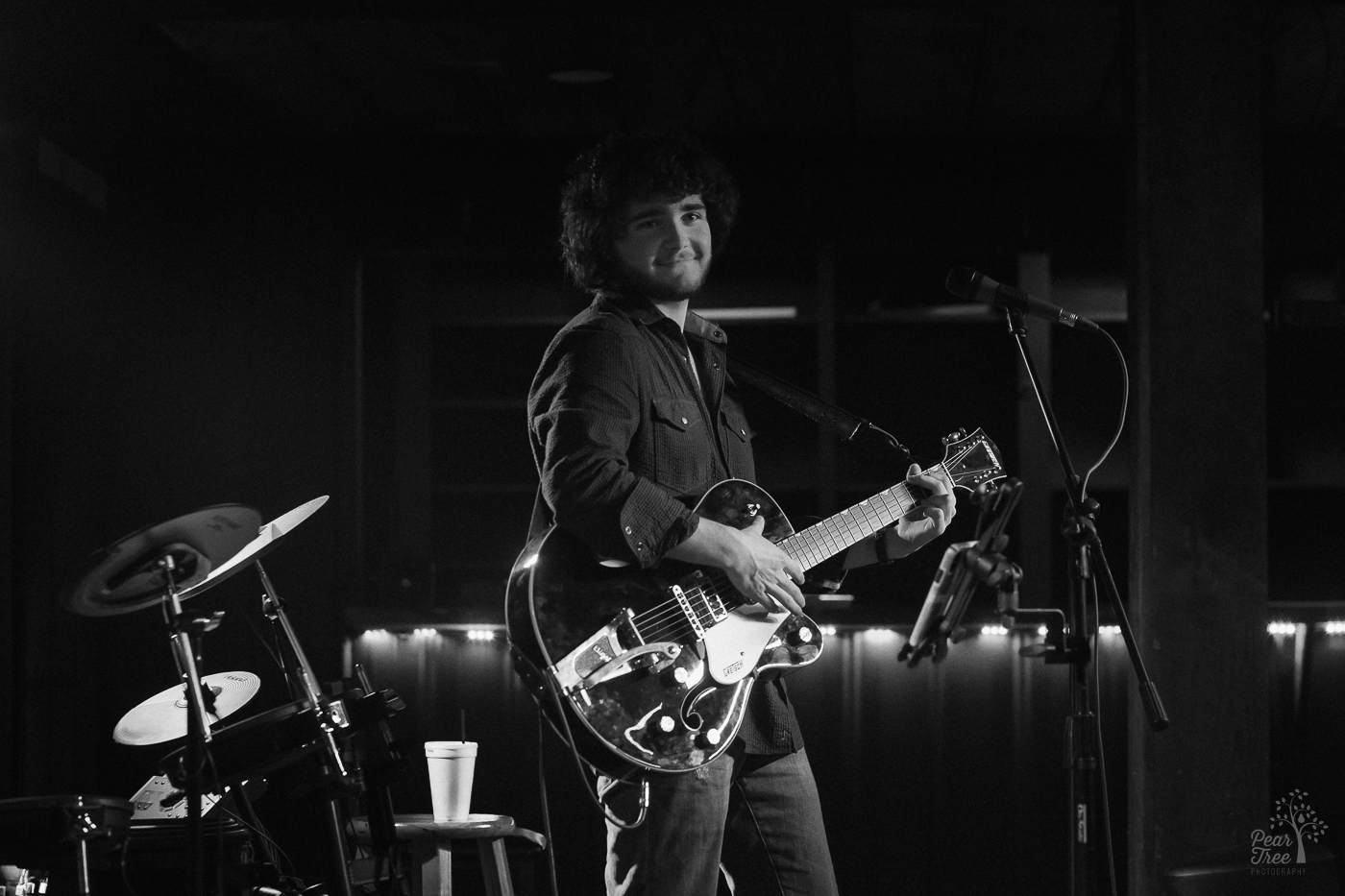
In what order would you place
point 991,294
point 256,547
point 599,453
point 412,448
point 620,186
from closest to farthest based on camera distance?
point 599,453 < point 991,294 < point 620,186 < point 256,547 < point 412,448

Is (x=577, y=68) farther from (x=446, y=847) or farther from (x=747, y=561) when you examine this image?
(x=747, y=561)

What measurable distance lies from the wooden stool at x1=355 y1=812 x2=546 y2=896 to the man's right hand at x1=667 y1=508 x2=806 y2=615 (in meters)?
1.09

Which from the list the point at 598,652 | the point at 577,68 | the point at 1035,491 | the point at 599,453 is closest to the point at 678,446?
the point at 599,453

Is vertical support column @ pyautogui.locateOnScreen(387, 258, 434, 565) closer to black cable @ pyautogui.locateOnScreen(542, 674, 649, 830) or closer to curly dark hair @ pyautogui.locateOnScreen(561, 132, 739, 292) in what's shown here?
curly dark hair @ pyautogui.locateOnScreen(561, 132, 739, 292)

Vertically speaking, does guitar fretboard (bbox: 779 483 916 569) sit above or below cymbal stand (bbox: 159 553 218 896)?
above

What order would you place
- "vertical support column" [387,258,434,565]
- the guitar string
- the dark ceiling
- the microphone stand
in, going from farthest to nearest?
1. "vertical support column" [387,258,434,565]
2. the dark ceiling
3. the guitar string
4. the microphone stand

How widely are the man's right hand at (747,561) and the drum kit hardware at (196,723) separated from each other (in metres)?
1.00

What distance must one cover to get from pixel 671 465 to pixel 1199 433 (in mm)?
1624

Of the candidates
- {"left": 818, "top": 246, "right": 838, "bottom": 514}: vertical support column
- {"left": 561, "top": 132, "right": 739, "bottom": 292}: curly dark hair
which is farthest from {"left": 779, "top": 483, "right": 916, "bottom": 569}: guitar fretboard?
{"left": 818, "top": 246, "right": 838, "bottom": 514}: vertical support column

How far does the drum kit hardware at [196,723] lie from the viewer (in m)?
2.83

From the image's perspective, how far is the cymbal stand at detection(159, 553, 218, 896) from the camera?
283 cm

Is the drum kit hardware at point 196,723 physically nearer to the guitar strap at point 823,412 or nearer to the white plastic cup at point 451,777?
the white plastic cup at point 451,777

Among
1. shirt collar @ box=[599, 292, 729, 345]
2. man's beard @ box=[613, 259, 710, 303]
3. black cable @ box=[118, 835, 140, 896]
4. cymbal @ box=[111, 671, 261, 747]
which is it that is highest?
man's beard @ box=[613, 259, 710, 303]

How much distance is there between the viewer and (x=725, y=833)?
2.62m
